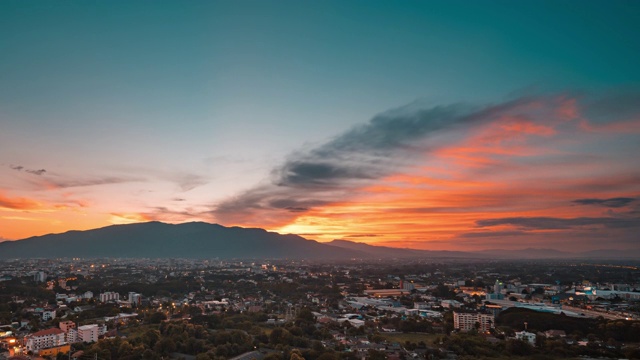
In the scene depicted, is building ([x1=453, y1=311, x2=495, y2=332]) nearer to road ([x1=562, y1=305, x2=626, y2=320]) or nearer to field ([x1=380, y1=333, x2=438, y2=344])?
field ([x1=380, y1=333, x2=438, y2=344])

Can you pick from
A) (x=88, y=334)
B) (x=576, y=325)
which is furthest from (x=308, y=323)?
(x=576, y=325)

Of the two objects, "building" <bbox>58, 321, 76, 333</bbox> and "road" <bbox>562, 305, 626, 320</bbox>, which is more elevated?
"building" <bbox>58, 321, 76, 333</bbox>

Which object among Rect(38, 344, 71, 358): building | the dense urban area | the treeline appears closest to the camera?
the dense urban area

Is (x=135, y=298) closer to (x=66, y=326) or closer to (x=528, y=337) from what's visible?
(x=66, y=326)

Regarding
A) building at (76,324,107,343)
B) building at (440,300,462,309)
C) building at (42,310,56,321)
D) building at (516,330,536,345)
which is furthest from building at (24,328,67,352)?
building at (440,300,462,309)

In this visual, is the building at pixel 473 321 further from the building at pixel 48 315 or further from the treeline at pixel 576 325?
the building at pixel 48 315

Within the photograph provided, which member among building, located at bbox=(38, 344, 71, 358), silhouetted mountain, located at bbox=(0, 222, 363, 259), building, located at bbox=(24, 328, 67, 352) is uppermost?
silhouetted mountain, located at bbox=(0, 222, 363, 259)
